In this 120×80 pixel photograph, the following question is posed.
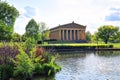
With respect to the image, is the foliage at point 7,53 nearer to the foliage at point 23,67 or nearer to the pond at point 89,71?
the foliage at point 23,67

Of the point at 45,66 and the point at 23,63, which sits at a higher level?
the point at 23,63

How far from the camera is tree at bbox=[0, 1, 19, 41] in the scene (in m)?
68.0

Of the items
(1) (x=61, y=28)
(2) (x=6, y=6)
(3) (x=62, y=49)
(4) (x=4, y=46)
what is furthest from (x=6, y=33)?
(1) (x=61, y=28)

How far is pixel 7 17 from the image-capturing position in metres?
71.5

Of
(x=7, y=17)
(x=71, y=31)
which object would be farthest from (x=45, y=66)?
(x=71, y=31)

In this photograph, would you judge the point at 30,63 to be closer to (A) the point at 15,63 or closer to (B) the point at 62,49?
(A) the point at 15,63

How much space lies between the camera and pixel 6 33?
222 ft

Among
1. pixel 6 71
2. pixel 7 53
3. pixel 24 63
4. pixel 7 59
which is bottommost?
pixel 6 71

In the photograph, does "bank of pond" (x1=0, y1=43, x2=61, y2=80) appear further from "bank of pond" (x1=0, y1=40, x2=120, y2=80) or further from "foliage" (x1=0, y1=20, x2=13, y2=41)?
"foliage" (x1=0, y1=20, x2=13, y2=41)

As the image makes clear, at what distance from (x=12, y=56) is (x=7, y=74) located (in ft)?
5.76

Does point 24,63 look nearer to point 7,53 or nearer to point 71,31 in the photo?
point 7,53

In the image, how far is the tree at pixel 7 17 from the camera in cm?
6796

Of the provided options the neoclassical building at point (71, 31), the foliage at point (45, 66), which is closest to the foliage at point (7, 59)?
the foliage at point (45, 66)

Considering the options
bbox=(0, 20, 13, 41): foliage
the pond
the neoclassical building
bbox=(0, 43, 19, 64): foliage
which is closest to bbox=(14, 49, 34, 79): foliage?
bbox=(0, 43, 19, 64): foliage
